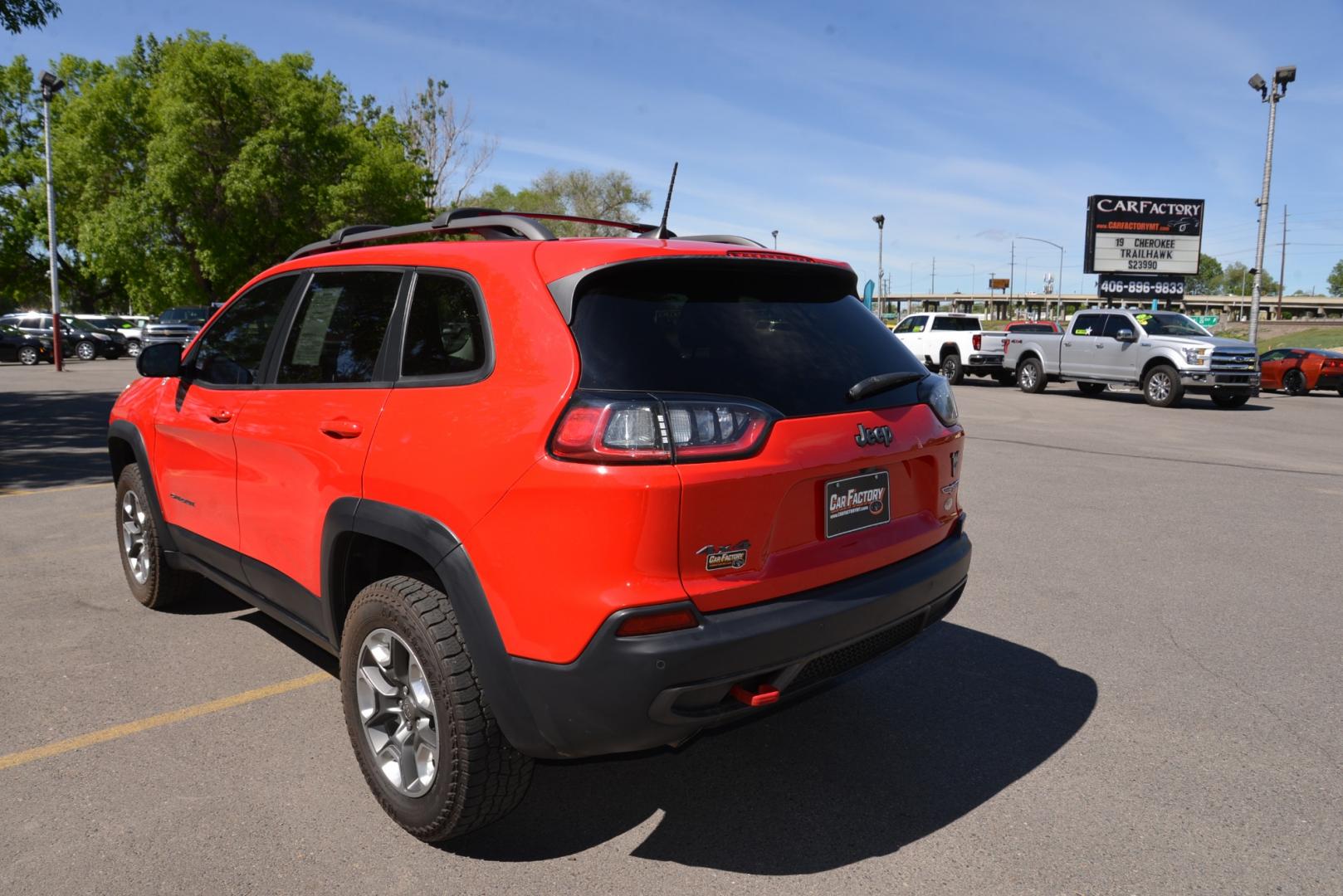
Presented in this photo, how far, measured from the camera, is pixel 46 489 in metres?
8.45

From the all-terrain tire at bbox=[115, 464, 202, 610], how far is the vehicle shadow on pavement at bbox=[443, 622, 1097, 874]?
2.55m

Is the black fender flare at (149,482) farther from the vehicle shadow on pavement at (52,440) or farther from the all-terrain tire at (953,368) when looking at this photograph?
the all-terrain tire at (953,368)

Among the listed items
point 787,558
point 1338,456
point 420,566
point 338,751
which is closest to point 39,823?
point 338,751

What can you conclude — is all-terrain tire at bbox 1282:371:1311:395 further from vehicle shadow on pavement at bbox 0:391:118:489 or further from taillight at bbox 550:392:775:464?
taillight at bbox 550:392:775:464

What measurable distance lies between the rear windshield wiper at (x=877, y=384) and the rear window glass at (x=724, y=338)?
0.9 inches

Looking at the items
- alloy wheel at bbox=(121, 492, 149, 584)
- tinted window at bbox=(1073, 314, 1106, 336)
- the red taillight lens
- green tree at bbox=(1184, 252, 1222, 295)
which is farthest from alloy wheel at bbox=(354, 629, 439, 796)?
green tree at bbox=(1184, 252, 1222, 295)

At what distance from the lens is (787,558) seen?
264cm

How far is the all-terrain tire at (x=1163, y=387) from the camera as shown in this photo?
19531mm

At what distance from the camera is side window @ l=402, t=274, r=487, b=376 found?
2.81m

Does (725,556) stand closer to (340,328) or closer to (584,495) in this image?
(584,495)

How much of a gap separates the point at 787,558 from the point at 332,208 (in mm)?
36894

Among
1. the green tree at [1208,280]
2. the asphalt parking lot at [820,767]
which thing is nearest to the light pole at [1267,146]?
the asphalt parking lot at [820,767]

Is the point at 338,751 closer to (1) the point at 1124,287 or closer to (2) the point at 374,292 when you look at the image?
(2) the point at 374,292

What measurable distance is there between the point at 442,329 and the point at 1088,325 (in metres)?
21.9
